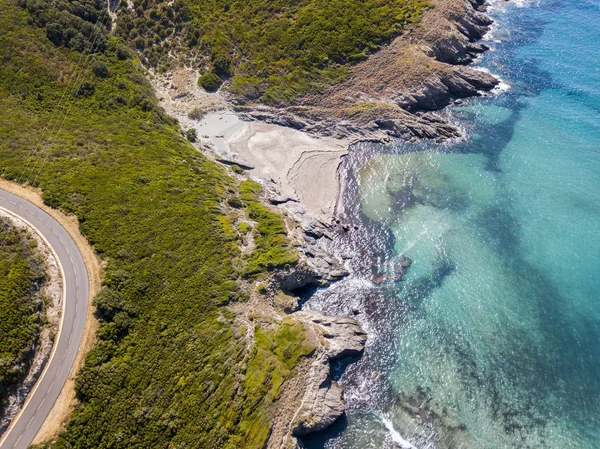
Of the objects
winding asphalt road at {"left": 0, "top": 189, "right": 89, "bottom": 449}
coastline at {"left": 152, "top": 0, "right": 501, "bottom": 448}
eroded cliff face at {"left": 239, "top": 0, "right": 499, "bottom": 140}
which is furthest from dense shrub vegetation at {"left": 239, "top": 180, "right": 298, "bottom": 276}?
eroded cliff face at {"left": 239, "top": 0, "right": 499, "bottom": 140}

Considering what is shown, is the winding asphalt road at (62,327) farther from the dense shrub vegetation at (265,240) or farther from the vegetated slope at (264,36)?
the vegetated slope at (264,36)

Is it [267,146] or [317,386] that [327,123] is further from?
[317,386]

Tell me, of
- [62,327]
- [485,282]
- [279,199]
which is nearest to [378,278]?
[485,282]

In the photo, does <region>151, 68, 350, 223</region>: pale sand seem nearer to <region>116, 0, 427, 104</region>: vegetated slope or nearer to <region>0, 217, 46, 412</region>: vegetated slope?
<region>116, 0, 427, 104</region>: vegetated slope

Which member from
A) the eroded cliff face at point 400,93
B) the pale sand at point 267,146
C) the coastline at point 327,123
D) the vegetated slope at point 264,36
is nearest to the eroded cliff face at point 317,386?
the coastline at point 327,123

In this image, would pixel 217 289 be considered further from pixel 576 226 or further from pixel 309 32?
pixel 309 32
